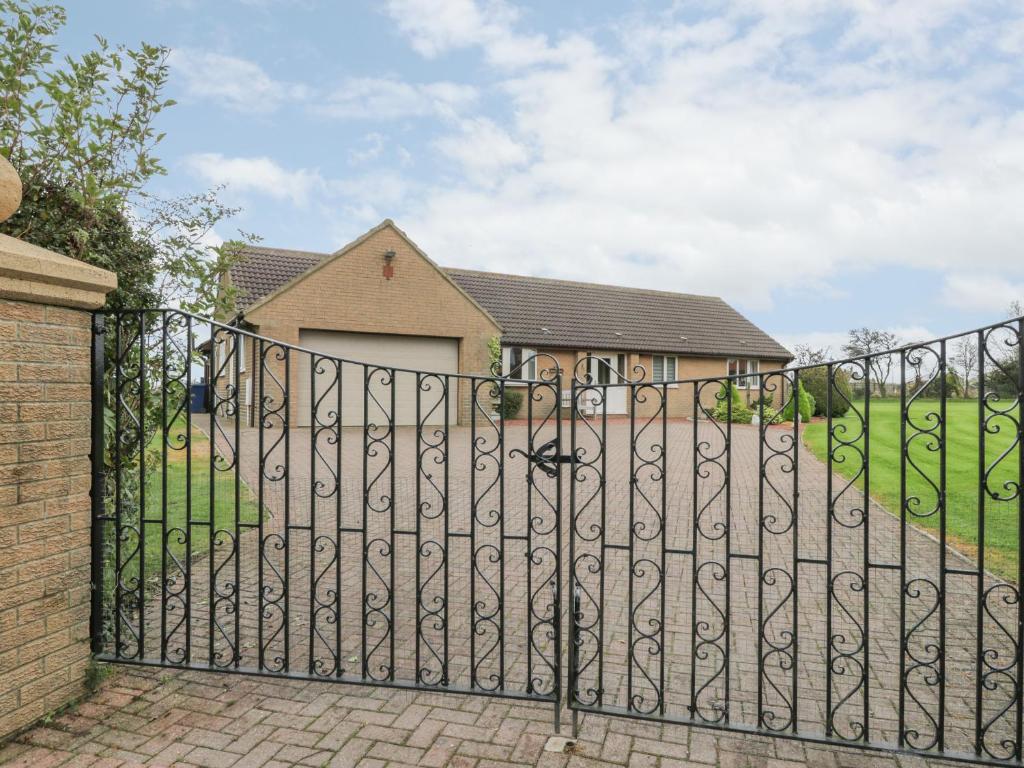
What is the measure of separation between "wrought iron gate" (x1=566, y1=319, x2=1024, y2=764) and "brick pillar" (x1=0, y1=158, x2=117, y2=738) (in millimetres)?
2570

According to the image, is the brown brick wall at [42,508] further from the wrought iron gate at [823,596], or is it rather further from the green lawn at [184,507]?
the wrought iron gate at [823,596]

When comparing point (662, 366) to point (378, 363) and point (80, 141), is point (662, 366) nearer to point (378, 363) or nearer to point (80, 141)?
point (378, 363)

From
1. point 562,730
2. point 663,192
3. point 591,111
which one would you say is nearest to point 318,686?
point 562,730

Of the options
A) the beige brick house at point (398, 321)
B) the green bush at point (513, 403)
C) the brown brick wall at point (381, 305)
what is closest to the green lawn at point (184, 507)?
the beige brick house at point (398, 321)

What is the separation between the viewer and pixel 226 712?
126 inches

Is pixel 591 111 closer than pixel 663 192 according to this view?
Yes

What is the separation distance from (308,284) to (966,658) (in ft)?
55.7

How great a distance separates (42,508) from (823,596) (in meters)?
5.58

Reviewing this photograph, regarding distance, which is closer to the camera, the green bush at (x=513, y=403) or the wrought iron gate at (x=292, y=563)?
the wrought iron gate at (x=292, y=563)

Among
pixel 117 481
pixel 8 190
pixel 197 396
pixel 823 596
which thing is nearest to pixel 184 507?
pixel 117 481

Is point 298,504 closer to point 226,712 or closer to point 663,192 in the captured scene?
point 226,712

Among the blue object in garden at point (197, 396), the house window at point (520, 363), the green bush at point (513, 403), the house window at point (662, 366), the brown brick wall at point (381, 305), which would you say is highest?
the brown brick wall at point (381, 305)

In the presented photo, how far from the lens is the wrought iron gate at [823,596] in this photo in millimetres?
2721

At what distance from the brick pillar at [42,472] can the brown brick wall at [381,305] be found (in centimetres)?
1348
